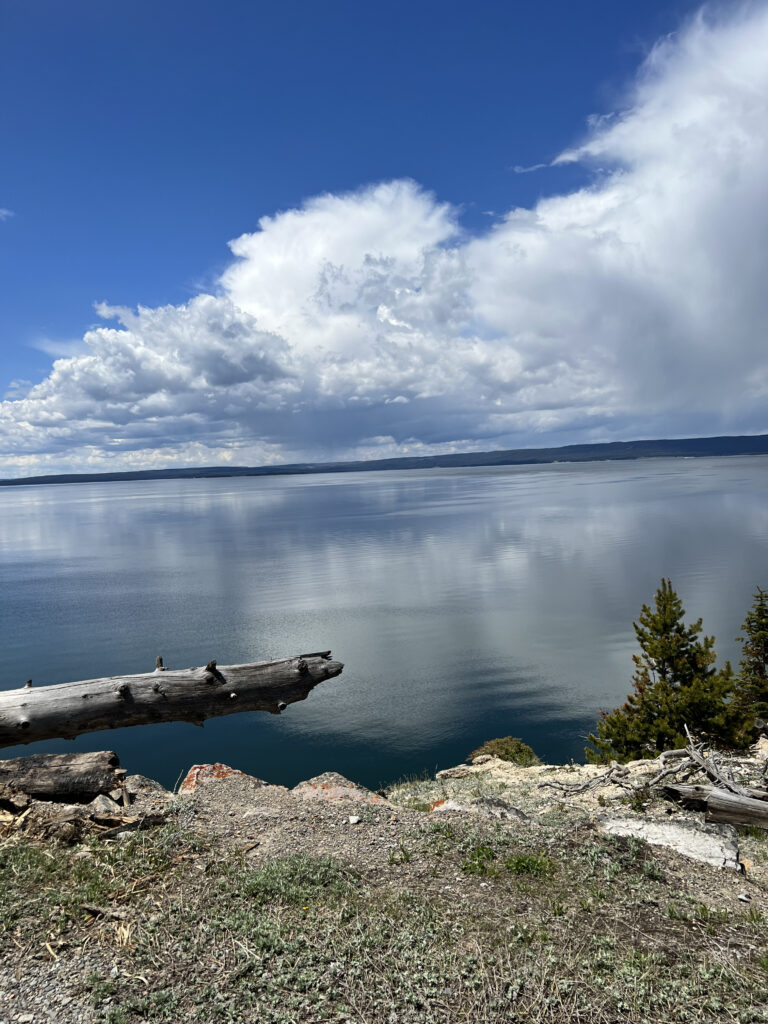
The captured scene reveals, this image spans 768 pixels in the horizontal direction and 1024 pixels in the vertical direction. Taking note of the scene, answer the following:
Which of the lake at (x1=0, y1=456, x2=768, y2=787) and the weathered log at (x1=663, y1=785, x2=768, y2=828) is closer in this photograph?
the weathered log at (x1=663, y1=785, x2=768, y2=828)

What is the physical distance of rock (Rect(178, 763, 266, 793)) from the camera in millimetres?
10188

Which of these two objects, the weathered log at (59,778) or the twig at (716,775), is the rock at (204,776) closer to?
the weathered log at (59,778)

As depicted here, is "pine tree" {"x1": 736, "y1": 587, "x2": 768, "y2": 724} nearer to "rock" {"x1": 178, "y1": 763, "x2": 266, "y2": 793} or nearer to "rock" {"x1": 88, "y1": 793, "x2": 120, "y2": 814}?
"rock" {"x1": 178, "y1": 763, "x2": 266, "y2": 793}

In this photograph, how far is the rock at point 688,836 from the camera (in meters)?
8.03

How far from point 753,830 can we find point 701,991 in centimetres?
474

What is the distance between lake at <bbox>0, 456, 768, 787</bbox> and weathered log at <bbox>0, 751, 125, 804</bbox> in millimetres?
19081

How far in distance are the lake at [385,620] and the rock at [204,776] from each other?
54.4 feet

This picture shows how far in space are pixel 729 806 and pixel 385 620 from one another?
4121 cm

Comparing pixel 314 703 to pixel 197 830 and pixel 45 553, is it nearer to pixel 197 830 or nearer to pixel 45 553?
pixel 197 830

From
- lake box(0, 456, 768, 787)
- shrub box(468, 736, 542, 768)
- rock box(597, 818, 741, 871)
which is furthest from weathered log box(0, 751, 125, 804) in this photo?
lake box(0, 456, 768, 787)

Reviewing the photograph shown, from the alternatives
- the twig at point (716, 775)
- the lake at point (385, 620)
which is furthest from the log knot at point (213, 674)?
the lake at point (385, 620)

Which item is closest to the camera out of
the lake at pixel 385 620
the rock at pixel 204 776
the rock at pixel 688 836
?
the rock at pixel 688 836

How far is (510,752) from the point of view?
25.7 m

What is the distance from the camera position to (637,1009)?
5168 millimetres
